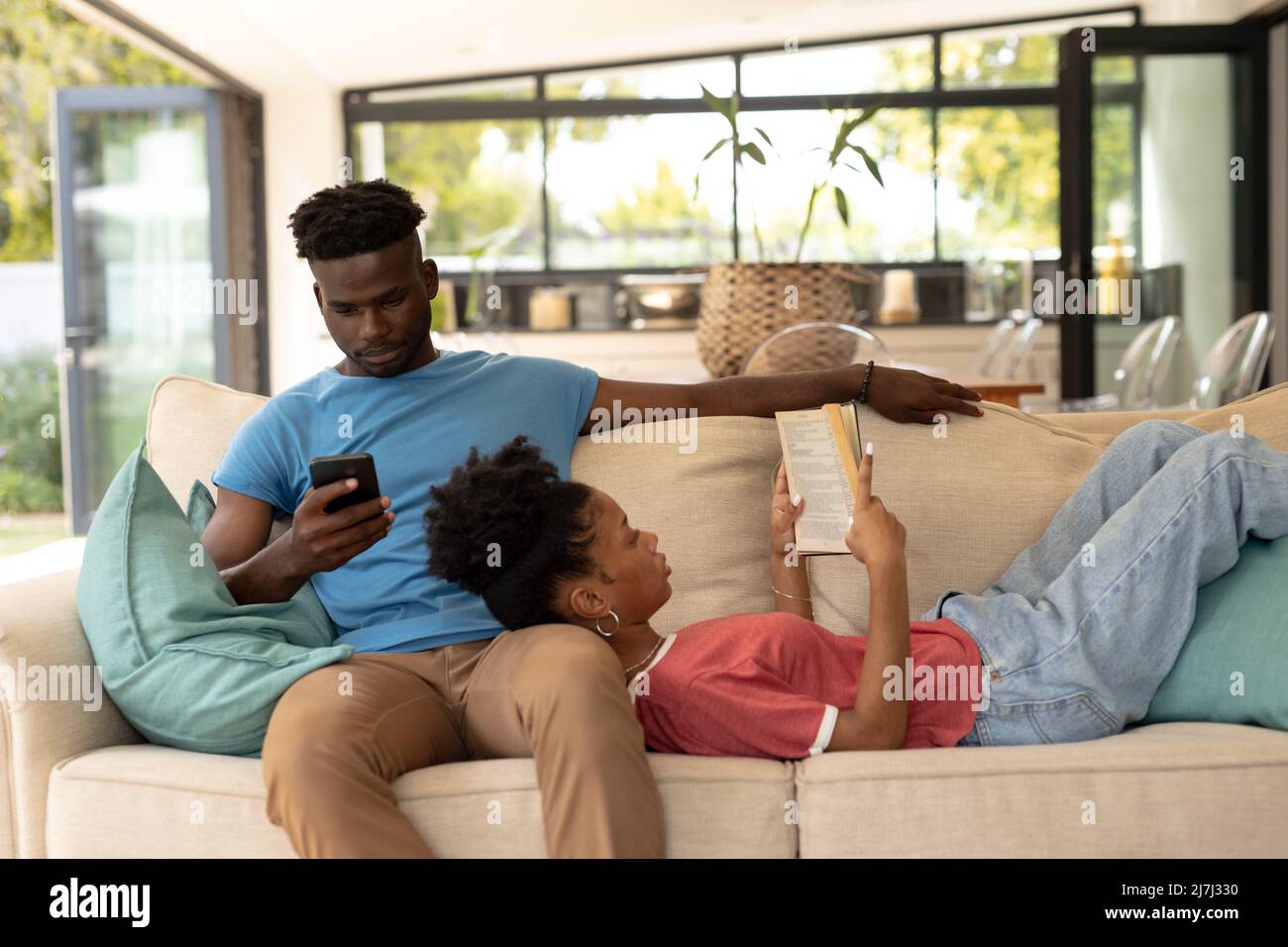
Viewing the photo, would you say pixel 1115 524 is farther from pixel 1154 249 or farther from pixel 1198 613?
pixel 1154 249

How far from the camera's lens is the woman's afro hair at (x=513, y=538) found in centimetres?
170

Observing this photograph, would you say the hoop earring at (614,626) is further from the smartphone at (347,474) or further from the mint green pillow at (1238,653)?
the mint green pillow at (1238,653)

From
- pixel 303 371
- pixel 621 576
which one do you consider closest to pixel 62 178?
pixel 303 371

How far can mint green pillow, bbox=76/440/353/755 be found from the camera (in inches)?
65.9

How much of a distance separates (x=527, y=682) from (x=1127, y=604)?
2.71 feet

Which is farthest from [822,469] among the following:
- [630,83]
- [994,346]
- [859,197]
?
[630,83]

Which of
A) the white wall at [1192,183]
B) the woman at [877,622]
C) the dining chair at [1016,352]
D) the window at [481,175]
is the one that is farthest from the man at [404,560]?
the window at [481,175]

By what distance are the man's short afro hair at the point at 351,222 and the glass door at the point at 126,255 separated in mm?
4886

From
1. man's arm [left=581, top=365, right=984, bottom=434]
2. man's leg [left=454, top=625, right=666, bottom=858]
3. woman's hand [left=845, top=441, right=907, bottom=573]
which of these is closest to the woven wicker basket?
man's arm [left=581, top=365, right=984, bottom=434]

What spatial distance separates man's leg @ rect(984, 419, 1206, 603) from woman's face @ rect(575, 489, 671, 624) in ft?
1.95

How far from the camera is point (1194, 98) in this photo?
6.59 meters

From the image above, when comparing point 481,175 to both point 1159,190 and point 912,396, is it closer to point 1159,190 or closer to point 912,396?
point 1159,190

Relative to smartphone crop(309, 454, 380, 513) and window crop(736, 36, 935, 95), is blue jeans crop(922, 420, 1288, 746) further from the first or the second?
window crop(736, 36, 935, 95)

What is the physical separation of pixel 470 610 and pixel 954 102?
23.7ft
